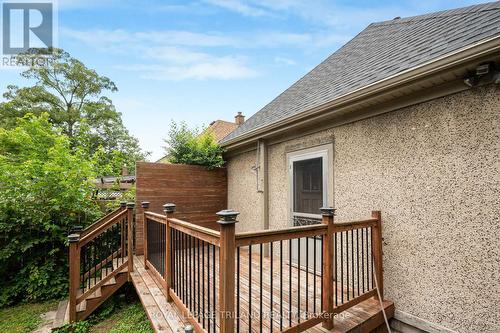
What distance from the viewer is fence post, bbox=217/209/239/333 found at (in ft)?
5.87

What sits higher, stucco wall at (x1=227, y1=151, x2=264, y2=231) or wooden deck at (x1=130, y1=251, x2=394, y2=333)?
stucco wall at (x1=227, y1=151, x2=264, y2=231)

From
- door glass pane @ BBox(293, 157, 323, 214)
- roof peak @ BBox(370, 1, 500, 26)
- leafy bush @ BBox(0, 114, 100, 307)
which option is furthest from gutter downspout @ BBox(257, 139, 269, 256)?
leafy bush @ BBox(0, 114, 100, 307)

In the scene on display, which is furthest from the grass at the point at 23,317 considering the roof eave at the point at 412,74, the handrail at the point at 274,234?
the roof eave at the point at 412,74

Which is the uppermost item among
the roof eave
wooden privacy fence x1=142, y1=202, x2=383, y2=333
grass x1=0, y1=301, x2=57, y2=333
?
the roof eave

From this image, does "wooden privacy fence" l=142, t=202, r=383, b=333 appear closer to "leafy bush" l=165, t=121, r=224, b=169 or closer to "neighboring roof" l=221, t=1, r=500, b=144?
"neighboring roof" l=221, t=1, r=500, b=144

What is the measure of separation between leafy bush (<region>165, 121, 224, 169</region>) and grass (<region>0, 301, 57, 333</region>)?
374 cm

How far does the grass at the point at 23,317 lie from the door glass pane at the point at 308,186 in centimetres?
470

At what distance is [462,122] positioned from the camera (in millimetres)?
2441

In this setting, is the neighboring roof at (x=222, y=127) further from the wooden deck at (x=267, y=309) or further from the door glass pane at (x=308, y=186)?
the wooden deck at (x=267, y=309)

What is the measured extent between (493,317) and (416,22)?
482 cm

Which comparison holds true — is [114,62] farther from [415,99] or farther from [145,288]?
[415,99]

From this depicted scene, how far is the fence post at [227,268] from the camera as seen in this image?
5.87 feet

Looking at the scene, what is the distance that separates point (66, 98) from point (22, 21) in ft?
46.6

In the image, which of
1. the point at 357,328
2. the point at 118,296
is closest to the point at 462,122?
the point at 357,328
